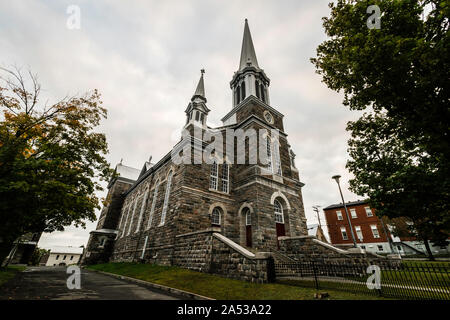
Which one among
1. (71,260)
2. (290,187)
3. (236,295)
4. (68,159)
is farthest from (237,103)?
(71,260)

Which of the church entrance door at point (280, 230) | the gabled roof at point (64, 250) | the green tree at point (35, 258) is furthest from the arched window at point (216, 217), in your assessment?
the gabled roof at point (64, 250)

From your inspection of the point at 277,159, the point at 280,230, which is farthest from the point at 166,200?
the point at 277,159

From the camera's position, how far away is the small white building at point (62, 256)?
5617 cm

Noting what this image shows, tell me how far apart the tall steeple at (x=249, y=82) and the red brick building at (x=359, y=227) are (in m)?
29.8

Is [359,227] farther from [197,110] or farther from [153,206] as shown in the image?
[153,206]

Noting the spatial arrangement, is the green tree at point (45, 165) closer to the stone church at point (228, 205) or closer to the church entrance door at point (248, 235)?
the stone church at point (228, 205)

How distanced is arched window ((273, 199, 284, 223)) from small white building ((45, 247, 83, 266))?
66975mm

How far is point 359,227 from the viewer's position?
38.8m

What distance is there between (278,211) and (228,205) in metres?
4.50

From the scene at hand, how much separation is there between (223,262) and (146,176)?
18795mm

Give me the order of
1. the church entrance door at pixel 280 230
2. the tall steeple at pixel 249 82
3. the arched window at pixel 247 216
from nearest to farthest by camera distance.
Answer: the arched window at pixel 247 216
the church entrance door at pixel 280 230
the tall steeple at pixel 249 82

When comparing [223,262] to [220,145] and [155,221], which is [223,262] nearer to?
[155,221]

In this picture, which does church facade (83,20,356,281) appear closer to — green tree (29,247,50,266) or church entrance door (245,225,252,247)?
church entrance door (245,225,252,247)

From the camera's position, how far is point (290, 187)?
18438mm
